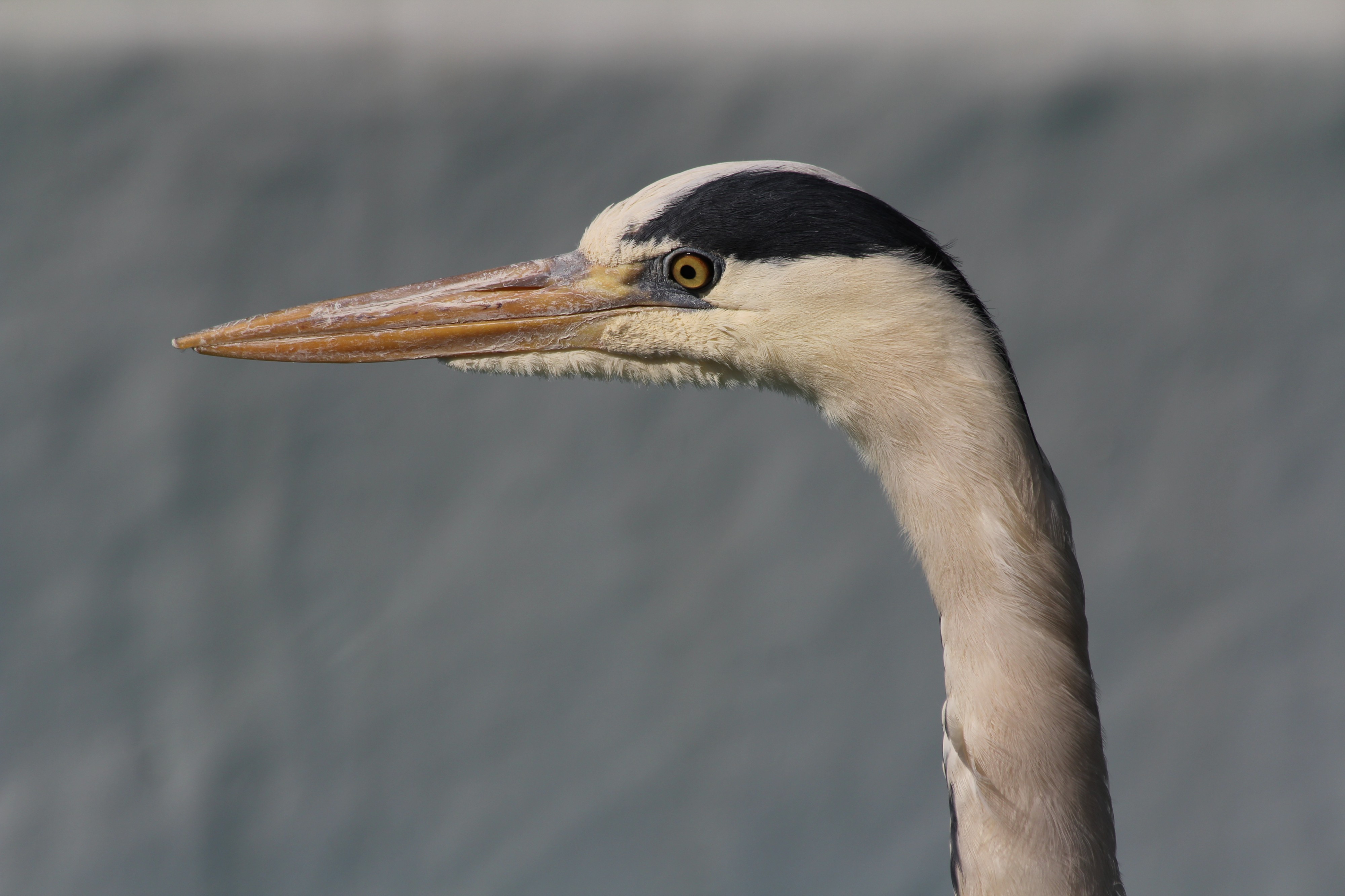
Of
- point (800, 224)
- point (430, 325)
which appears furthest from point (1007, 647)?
point (430, 325)

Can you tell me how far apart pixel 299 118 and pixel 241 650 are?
2.66ft

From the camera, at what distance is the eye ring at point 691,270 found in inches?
28.3

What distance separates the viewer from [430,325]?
31.2 inches

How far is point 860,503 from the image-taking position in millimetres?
1587

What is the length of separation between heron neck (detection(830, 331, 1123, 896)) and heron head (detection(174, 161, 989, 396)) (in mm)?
61

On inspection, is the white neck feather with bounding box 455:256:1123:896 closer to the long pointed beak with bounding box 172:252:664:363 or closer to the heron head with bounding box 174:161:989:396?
the heron head with bounding box 174:161:989:396

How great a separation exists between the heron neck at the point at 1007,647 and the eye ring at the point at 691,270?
0.16 metres

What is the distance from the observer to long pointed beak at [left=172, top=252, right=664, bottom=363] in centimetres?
78

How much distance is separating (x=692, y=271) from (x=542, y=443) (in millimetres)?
883

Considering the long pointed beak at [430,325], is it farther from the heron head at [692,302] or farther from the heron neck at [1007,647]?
the heron neck at [1007,647]

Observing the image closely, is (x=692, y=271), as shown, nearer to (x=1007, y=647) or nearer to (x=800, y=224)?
(x=800, y=224)

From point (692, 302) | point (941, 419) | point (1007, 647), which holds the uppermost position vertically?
point (692, 302)

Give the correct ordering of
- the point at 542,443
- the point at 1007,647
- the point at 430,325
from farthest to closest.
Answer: the point at 542,443
the point at 430,325
the point at 1007,647

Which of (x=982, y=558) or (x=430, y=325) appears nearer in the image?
(x=982, y=558)
